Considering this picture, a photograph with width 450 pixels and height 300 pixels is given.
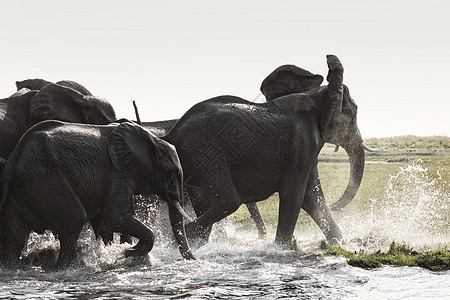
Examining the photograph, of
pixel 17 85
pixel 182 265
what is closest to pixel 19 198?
pixel 182 265

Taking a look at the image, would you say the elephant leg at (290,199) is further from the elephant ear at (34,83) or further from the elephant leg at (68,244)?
the elephant ear at (34,83)

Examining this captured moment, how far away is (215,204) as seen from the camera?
36.0 ft

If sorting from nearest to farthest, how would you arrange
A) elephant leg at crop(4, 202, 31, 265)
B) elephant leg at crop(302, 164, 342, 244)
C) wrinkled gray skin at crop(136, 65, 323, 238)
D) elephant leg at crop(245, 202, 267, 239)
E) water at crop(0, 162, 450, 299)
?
1. water at crop(0, 162, 450, 299)
2. elephant leg at crop(4, 202, 31, 265)
3. elephant leg at crop(302, 164, 342, 244)
4. wrinkled gray skin at crop(136, 65, 323, 238)
5. elephant leg at crop(245, 202, 267, 239)

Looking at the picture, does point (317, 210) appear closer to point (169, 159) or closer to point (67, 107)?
point (169, 159)

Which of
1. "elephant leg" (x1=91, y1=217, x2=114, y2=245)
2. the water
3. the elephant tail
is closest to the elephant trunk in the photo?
the water

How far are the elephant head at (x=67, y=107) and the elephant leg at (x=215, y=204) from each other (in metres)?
1.94

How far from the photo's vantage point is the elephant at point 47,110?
11.1 m

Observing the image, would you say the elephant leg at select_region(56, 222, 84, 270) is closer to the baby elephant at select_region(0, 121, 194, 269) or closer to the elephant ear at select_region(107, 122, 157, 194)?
the baby elephant at select_region(0, 121, 194, 269)

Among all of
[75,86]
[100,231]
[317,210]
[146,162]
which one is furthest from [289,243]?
[75,86]

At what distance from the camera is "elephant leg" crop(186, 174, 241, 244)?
11.0m

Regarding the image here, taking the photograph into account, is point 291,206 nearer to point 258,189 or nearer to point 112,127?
point 258,189

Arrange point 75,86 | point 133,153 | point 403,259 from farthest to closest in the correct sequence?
1. point 75,86
2. point 403,259
3. point 133,153

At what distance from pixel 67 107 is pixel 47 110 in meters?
0.34

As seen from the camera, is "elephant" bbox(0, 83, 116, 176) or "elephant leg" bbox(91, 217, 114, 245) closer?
"elephant leg" bbox(91, 217, 114, 245)
